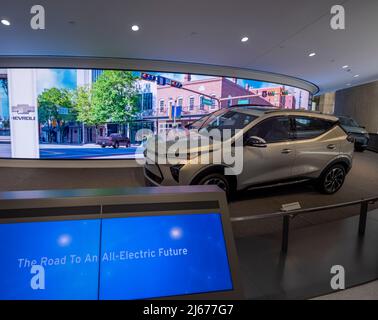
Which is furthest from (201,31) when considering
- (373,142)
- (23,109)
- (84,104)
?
(373,142)

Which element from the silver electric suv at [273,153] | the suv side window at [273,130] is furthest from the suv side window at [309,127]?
the suv side window at [273,130]

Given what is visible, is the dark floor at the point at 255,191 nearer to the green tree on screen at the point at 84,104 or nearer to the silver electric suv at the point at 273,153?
the silver electric suv at the point at 273,153

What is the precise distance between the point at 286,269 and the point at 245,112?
3.04 metres

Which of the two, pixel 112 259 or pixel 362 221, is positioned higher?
pixel 112 259

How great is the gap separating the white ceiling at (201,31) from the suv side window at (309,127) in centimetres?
175

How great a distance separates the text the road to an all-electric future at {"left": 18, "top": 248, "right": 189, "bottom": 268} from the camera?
1214 millimetres

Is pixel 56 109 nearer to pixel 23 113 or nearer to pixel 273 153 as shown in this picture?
pixel 23 113

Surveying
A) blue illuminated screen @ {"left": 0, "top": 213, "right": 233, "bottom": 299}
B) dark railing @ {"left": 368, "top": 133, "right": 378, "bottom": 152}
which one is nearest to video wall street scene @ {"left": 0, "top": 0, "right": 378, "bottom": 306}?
blue illuminated screen @ {"left": 0, "top": 213, "right": 233, "bottom": 299}

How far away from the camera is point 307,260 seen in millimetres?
2600

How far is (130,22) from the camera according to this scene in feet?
15.0

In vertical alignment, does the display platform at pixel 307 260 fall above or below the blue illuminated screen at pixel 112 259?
below

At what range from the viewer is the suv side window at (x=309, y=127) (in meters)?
4.72

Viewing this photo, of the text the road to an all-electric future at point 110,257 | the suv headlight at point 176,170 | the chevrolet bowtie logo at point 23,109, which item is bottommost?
the text the road to an all-electric future at point 110,257

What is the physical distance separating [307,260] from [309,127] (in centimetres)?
298
